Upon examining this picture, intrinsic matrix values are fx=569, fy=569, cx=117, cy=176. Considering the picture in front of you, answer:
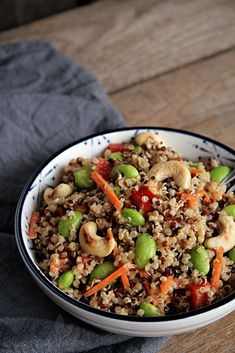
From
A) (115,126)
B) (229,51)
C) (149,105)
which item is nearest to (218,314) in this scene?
(115,126)

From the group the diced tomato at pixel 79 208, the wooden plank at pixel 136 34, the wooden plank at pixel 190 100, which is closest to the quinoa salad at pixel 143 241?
the diced tomato at pixel 79 208

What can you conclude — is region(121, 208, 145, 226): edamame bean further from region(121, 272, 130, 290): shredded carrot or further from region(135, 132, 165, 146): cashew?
region(135, 132, 165, 146): cashew

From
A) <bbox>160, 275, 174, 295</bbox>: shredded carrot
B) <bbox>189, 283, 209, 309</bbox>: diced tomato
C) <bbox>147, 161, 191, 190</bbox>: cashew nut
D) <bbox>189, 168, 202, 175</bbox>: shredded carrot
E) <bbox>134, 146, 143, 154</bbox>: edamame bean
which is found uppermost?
<bbox>147, 161, 191, 190</bbox>: cashew nut

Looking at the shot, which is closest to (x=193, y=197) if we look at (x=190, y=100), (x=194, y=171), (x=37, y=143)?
(x=194, y=171)

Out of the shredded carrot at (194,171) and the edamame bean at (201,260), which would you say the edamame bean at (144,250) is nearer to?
the edamame bean at (201,260)

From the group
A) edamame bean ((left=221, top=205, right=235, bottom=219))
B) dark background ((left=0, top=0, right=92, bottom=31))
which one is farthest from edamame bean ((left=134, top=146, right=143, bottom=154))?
dark background ((left=0, top=0, right=92, bottom=31))

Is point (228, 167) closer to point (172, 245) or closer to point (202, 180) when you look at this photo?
point (202, 180)
